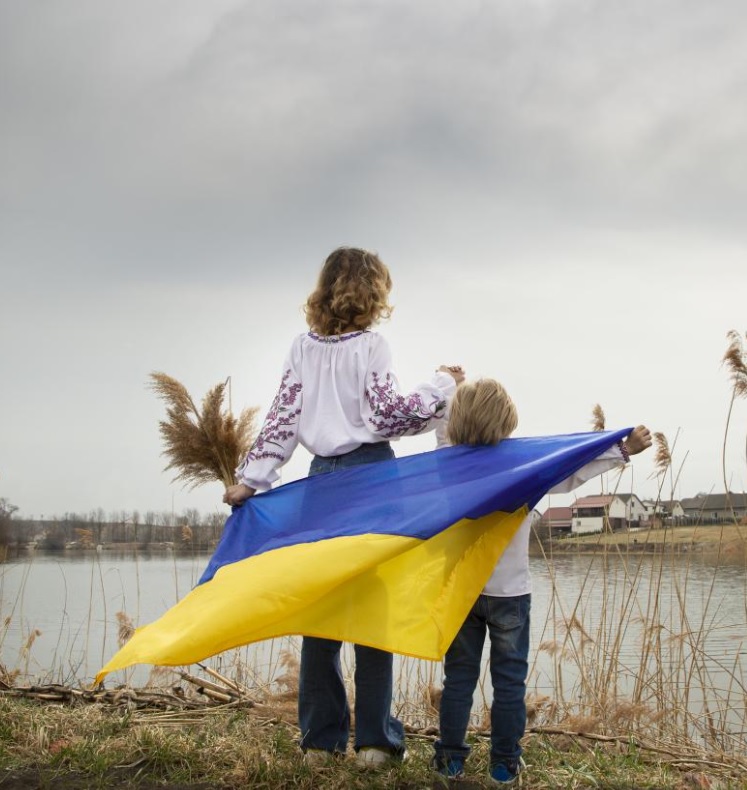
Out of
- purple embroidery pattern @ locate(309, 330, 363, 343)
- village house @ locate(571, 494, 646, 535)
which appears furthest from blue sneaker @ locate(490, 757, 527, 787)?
village house @ locate(571, 494, 646, 535)

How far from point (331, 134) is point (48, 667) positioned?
6.27 metres

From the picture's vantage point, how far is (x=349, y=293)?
3.45 metres

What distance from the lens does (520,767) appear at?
10.4 feet

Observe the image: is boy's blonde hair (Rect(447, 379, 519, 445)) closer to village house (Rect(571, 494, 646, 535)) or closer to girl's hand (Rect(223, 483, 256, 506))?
girl's hand (Rect(223, 483, 256, 506))

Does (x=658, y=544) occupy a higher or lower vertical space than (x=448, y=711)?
higher

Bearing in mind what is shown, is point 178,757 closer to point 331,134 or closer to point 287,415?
point 287,415

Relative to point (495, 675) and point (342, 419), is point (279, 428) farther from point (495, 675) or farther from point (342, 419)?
point (495, 675)

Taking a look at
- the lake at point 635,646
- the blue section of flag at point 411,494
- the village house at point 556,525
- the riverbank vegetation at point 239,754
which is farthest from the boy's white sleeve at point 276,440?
the village house at point 556,525

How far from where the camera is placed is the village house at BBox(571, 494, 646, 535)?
5.53 m

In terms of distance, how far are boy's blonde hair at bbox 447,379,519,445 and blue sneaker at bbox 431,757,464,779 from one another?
128 cm

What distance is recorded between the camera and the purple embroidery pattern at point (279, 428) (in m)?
3.45

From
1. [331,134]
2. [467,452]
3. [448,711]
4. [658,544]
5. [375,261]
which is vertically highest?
[331,134]

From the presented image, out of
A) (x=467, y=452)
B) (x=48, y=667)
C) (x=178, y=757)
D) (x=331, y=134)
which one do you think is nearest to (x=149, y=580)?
(x=48, y=667)

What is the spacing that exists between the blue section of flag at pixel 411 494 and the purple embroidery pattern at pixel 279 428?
19cm
